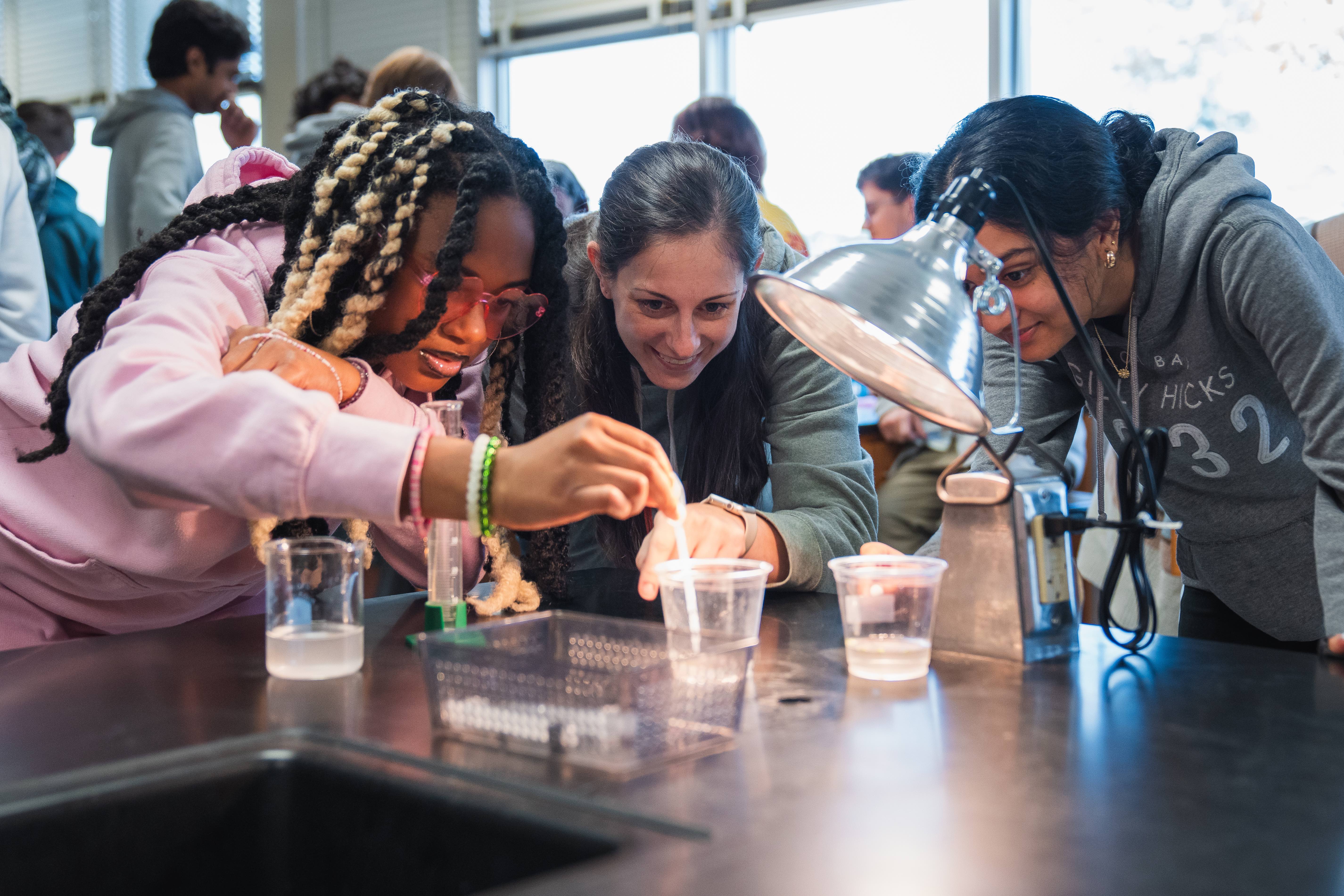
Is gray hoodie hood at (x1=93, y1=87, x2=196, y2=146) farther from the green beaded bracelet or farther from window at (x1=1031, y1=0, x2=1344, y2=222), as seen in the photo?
window at (x1=1031, y1=0, x2=1344, y2=222)

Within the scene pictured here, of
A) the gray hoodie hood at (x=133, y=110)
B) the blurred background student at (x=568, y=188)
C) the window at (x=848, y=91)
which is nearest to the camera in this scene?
the blurred background student at (x=568, y=188)

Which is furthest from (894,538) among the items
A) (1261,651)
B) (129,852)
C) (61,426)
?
(129,852)

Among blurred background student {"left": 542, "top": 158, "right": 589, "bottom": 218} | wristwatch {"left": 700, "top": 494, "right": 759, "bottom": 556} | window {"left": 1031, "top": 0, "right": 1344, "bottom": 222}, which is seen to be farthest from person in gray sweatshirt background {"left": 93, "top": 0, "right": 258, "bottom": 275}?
window {"left": 1031, "top": 0, "right": 1344, "bottom": 222}

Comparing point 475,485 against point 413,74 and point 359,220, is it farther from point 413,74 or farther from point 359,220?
point 413,74

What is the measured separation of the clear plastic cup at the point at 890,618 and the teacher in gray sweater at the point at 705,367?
0.45 meters

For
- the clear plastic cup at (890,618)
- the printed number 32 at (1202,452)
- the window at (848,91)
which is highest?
the window at (848,91)

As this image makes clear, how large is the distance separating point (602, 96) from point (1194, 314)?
3.82 m

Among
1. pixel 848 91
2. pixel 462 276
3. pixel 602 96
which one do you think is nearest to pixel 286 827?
pixel 462 276

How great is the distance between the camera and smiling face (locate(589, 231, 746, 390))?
1.64 metres

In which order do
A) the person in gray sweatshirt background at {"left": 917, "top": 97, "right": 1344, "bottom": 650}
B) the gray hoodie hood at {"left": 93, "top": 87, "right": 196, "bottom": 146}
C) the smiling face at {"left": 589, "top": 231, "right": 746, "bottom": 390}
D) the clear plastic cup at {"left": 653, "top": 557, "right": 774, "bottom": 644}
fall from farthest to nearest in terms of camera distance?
the gray hoodie hood at {"left": 93, "top": 87, "right": 196, "bottom": 146}, the smiling face at {"left": 589, "top": 231, "right": 746, "bottom": 390}, the person in gray sweatshirt background at {"left": 917, "top": 97, "right": 1344, "bottom": 650}, the clear plastic cup at {"left": 653, "top": 557, "right": 774, "bottom": 644}

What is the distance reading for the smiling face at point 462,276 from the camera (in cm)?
127

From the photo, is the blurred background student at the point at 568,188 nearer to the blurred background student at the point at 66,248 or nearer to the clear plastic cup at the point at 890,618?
the blurred background student at the point at 66,248

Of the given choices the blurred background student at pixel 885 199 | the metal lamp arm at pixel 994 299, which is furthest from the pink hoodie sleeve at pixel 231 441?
the blurred background student at pixel 885 199

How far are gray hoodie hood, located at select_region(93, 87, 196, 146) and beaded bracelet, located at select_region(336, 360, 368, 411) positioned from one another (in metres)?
2.38
